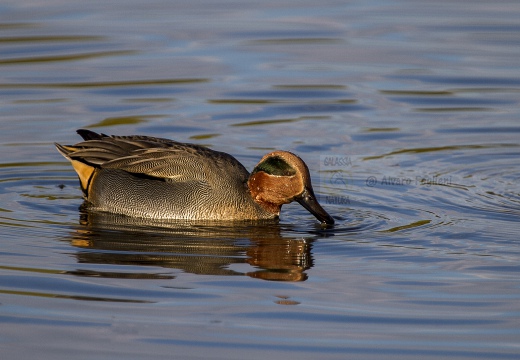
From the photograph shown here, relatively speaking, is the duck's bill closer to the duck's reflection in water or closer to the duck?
the duck

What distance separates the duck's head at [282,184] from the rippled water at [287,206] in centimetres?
25

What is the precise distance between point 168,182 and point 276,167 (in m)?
1.12

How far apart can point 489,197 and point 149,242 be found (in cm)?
376

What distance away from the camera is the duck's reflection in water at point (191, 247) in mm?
8992

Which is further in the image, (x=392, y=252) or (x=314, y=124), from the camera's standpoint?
(x=314, y=124)

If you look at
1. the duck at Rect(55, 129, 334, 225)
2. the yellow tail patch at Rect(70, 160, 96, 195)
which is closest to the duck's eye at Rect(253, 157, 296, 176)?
the duck at Rect(55, 129, 334, 225)

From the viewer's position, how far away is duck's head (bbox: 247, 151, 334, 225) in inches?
420

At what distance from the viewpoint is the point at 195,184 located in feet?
35.6

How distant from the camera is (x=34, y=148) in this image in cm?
1332

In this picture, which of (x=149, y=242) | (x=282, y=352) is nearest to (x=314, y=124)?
(x=149, y=242)

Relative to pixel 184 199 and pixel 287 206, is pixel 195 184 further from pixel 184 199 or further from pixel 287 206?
pixel 287 206

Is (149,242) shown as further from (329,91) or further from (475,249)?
(329,91)

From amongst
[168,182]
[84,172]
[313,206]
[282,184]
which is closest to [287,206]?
[282,184]

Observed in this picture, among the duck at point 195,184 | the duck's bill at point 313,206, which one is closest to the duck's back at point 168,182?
the duck at point 195,184
